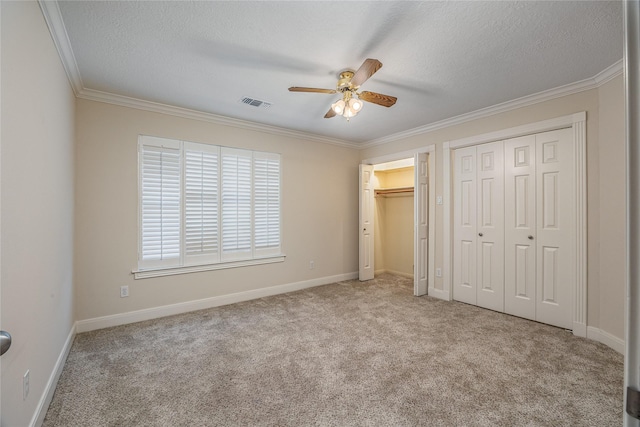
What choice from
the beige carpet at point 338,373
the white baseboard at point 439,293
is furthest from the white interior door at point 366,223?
the beige carpet at point 338,373

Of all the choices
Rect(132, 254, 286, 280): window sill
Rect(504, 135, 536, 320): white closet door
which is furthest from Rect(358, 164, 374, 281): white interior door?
Rect(504, 135, 536, 320): white closet door

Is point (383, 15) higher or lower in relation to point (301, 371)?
higher

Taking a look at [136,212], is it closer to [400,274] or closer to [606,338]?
[400,274]

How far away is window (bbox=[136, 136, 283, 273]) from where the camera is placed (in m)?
3.52

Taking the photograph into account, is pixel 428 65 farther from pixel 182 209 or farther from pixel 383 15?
pixel 182 209

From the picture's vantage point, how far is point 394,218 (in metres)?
6.04

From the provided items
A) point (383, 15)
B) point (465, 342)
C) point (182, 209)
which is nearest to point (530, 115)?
point (383, 15)

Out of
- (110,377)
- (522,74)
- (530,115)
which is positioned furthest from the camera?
(530,115)

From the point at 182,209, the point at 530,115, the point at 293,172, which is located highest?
the point at 530,115

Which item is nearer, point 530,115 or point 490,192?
point 530,115

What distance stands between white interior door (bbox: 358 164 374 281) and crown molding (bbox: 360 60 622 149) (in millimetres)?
848

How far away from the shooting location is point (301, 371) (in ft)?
7.64

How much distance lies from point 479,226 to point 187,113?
4.16 metres

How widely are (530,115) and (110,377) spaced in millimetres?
4925
